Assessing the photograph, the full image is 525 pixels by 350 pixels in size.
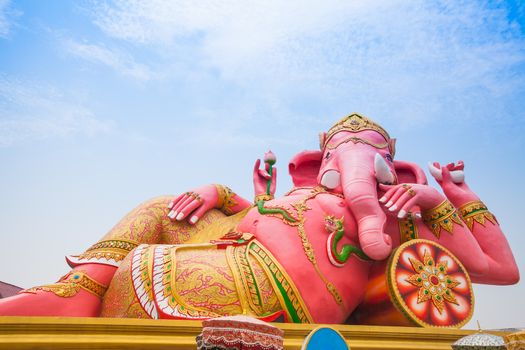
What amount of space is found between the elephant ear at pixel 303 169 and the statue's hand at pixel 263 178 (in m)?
0.27

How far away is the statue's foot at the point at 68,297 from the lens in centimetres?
411

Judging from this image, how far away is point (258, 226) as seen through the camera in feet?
16.0

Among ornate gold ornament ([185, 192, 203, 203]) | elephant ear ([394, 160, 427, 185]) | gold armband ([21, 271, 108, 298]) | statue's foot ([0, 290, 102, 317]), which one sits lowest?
statue's foot ([0, 290, 102, 317])

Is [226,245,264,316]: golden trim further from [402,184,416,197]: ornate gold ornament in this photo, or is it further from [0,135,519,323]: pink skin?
[402,184,416,197]: ornate gold ornament

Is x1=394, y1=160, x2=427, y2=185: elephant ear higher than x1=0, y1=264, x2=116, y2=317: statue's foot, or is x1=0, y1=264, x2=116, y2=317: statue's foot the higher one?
x1=394, y1=160, x2=427, y2=185: elephant ear

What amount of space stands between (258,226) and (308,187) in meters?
0.97

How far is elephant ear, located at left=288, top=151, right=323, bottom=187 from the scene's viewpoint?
6004 millimetres

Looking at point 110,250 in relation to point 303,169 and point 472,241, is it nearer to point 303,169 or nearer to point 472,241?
point 303,169

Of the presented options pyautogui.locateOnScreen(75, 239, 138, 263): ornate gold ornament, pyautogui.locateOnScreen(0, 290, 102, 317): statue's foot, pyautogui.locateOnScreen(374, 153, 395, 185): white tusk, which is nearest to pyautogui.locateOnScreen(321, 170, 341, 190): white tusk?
pyautogui.locateOnScreen(374, 153, 395, 185): white tusk

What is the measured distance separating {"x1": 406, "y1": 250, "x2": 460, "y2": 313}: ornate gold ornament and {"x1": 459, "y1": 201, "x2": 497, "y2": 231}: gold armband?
743 mm

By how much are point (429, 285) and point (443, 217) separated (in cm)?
76

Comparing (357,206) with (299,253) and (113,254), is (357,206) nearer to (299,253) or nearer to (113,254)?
(299,253)

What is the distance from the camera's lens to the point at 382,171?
5.11 m

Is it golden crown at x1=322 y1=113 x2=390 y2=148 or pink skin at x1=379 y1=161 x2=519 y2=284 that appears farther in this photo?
golden crown at x1=322 y1=113 x2=390 y2=148
